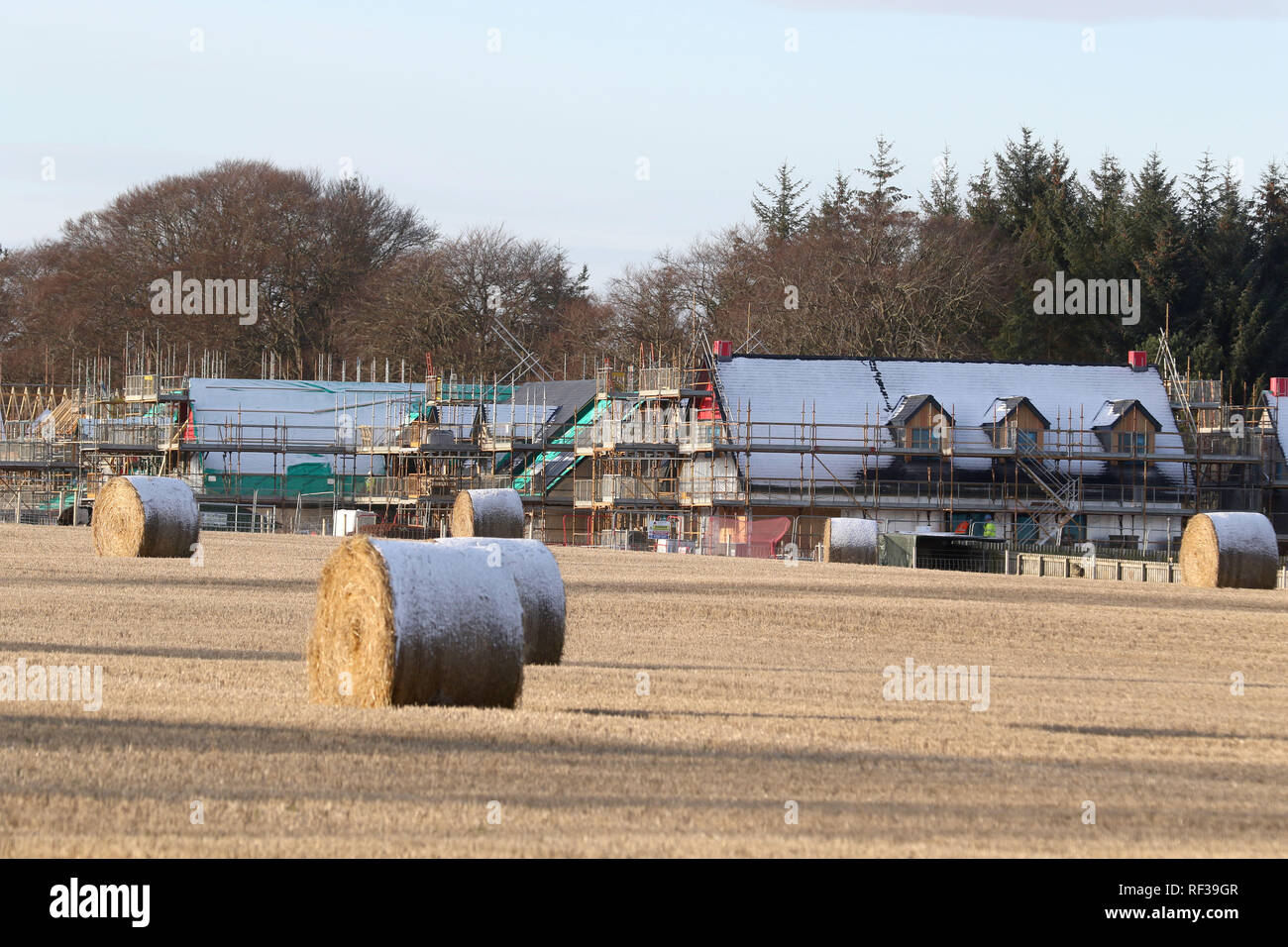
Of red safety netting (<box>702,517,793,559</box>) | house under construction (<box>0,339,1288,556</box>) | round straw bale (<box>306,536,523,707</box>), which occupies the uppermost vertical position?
house under construction (<box>0,339,1288,556</box>)

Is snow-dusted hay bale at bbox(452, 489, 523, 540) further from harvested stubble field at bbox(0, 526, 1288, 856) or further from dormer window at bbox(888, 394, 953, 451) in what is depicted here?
harvested stubble field at bbox(0, 526, 1288, 856)

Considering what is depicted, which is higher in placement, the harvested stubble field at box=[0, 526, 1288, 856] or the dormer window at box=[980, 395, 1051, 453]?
the dormer window at box=[980, 395, 1051, 453]

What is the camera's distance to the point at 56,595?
23031mm

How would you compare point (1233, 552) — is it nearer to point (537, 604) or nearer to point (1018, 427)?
point (1018, 427)

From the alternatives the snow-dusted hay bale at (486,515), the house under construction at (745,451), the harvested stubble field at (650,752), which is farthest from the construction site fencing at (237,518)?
the harvested stubble field at (650,752)

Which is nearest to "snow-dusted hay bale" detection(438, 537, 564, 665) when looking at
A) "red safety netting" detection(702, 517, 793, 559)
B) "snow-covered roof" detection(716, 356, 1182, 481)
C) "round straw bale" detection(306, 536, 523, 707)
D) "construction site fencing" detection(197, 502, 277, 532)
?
"round straw bale" detection(306, 536, 523, 707)

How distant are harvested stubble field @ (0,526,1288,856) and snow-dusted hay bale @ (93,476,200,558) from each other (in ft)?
42.6

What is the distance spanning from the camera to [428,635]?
12.3 metres

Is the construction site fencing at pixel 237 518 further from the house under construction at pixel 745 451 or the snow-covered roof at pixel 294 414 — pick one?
the snow-covered roof at pixel 294 414

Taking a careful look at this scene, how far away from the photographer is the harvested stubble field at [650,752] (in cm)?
845

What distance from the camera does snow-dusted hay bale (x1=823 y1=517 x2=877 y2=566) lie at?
4531 centimetres

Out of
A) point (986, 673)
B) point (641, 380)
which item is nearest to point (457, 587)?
point (986, 673)
